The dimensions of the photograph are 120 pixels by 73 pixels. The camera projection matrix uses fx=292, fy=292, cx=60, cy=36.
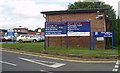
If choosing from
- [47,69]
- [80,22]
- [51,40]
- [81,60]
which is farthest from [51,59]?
[51,40]

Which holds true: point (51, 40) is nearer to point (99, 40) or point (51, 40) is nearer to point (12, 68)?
A: point (99, 40)

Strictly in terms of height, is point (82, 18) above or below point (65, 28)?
above

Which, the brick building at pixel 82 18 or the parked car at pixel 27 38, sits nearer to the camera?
the brick building at pixel 82 18

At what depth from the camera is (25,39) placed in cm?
4903

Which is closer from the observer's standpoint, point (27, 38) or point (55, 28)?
point (55, 28)

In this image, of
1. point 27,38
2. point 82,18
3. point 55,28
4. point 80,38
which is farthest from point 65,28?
point 27,38

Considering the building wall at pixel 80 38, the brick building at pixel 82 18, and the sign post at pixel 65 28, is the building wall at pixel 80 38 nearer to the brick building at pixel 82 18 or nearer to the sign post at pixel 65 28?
the brick building at pixel 82 18

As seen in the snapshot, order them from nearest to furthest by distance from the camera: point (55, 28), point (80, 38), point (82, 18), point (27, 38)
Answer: point (55, 28)
point (80, 38)
point (82, 18)
point (27, 38)

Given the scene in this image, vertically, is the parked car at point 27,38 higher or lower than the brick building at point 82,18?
lower

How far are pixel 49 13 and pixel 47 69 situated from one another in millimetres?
16600

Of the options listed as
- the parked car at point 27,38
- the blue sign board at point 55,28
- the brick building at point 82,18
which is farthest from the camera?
the parked car at point 27,38

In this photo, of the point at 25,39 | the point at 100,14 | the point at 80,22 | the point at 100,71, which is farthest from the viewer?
the point at 25,39

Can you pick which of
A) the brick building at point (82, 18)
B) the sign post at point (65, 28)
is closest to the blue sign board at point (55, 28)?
the sign post at point (65, 28)

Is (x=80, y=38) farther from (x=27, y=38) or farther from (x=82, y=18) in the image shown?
(x=27, y=38)
